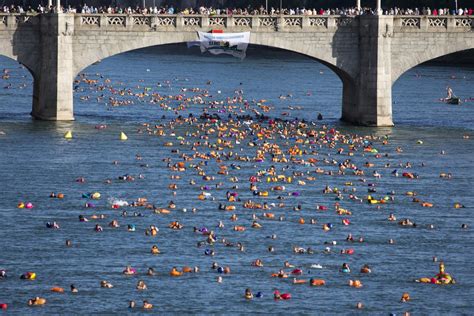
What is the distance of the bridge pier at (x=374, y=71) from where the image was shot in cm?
11144

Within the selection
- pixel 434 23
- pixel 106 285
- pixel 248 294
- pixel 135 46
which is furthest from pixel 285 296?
pixel 434 23

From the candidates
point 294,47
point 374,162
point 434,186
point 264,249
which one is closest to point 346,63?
point 294,47

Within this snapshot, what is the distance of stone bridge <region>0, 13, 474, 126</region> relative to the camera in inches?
4257

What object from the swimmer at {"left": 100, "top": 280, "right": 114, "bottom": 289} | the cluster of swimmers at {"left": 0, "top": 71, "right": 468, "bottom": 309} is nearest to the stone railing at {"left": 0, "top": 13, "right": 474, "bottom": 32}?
the cluster of swimmers at {"left": 0, "top": 71, "right": 468, "bottom": 309}

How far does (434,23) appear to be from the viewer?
11344cm

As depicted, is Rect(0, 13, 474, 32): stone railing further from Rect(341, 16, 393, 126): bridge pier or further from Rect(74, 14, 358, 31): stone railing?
Rect(341, 16, 393, 126): bridge pier

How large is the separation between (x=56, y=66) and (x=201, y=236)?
38.8 meters

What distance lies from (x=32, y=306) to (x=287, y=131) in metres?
54.0

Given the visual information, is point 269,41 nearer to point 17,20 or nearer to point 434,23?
point 434,23

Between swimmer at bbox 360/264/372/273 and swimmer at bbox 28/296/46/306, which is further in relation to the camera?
swimmer at bbox 360/264/372/273

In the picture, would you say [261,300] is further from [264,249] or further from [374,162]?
[374,162]

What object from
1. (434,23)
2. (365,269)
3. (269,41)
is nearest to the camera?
(365,269)

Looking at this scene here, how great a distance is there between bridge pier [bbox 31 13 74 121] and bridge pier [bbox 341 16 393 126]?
21.6 metres

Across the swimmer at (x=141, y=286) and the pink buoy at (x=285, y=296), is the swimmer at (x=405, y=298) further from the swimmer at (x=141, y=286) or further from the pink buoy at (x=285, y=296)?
the swimmer at (x=141, y=286)
